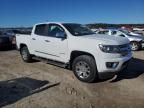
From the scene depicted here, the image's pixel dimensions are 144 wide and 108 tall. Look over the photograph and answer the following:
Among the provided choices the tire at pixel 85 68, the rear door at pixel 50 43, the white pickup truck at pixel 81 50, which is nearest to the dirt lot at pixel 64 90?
the tire at pixel 85 68

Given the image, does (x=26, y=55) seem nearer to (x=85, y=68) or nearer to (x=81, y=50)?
(x=81, y=50)

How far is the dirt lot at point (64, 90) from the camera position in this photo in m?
5.38

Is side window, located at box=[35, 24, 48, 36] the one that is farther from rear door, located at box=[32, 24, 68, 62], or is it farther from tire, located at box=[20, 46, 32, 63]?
tire, located at box=[20, 46, 32, 63]

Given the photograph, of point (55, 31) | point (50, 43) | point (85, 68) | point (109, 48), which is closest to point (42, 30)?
point (55, 31)

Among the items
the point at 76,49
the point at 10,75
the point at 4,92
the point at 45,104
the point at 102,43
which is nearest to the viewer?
the point at 45,104

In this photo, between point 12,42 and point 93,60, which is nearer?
point 93,60

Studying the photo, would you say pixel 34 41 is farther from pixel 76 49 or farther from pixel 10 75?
pixel 76 49

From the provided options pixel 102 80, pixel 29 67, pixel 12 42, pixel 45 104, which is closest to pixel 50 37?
pixel 29 67

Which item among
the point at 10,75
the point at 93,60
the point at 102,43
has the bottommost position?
the point at 10,75

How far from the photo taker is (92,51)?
6.77 meters

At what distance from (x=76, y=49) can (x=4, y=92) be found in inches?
99.2

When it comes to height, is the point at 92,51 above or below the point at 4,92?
above

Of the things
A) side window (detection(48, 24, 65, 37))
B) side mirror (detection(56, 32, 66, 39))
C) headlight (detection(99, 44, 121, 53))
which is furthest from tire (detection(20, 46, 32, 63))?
headlight (detection(99, 44, 121, 53))

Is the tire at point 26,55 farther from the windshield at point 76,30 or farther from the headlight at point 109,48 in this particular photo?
the headlight at point 109,48
